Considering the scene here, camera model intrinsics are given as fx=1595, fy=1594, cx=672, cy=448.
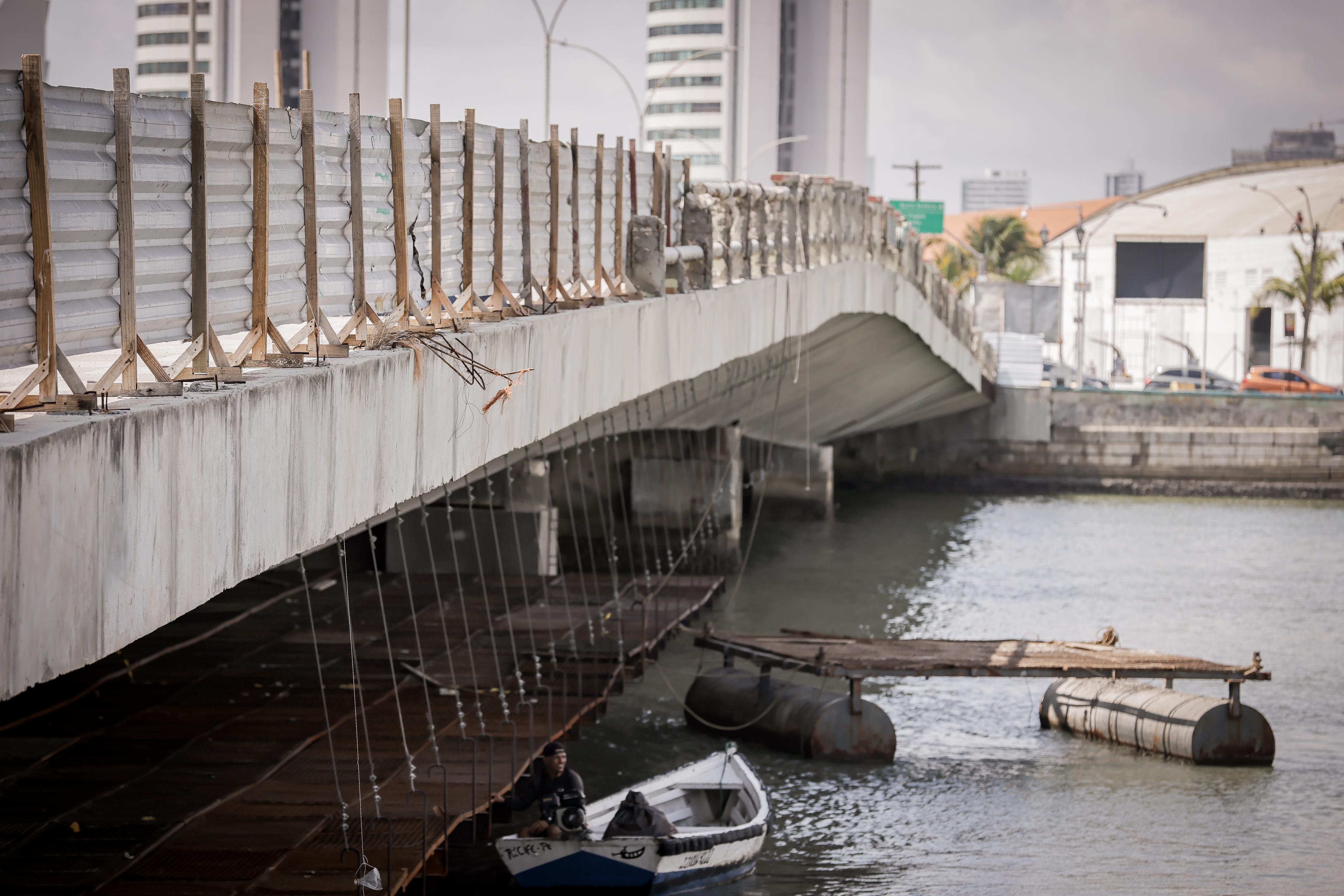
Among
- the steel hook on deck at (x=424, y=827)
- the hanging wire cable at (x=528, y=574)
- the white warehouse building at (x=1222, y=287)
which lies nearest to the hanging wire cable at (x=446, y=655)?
the steel hook on deck at (x=424, y=827)

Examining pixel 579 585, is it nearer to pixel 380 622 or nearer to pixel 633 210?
pixel 380 622

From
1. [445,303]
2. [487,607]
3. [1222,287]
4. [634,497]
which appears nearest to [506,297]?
[445,303]

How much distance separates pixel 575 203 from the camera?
14016 millimetres

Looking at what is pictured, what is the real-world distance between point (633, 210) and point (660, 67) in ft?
403

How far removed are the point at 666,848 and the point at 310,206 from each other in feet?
24.8

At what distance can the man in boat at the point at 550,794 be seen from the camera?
1397 cm

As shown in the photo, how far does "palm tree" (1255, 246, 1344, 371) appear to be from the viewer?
63656 millimetres

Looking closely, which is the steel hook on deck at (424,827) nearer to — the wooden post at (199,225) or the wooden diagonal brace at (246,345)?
the wooden diagonal brace at (246,345)

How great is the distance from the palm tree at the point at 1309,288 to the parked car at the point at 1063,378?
24.9 feet

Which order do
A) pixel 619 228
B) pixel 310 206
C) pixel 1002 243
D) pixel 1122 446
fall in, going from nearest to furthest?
pixel 310 206
pixel 619 228
pixel 1122 446
pixel 1002 243

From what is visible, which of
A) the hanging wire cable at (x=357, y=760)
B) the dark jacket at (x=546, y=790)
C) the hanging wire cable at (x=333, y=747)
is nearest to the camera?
the hanging wire cable at (x=357, y=760)

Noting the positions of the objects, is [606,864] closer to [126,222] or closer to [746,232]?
[746,232]

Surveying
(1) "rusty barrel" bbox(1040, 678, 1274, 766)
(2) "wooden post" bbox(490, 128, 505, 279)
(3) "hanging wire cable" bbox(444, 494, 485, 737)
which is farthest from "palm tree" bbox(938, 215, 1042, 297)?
(2) "wooden post" bbox(490, 128, 505, 279)

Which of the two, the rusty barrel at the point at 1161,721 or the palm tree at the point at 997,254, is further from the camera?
the palm tree at the point at 997,254
